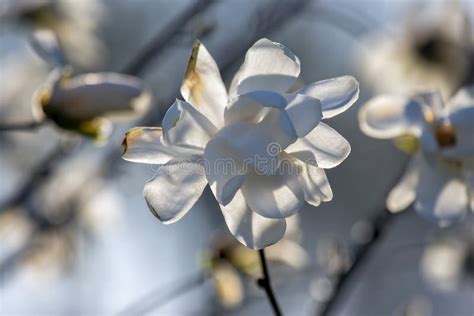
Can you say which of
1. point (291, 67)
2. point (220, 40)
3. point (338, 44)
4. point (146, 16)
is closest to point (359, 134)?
point (146, 16)

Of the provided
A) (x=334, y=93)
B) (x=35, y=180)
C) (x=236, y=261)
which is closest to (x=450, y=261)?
(x=236, y=261)

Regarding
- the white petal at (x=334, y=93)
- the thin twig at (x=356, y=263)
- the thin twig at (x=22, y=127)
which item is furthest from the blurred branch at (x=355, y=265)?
the thin twig at (x=22, y=127)

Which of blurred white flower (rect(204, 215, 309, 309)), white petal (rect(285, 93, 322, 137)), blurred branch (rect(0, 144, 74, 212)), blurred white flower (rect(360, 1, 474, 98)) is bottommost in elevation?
blurred white flower (rect(360, 1, 474, 98))

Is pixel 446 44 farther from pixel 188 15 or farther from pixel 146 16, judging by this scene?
pixel 146 16

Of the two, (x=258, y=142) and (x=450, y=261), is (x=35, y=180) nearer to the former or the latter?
(x=258, y=142)

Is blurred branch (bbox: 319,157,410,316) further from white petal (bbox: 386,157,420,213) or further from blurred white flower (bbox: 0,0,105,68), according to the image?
blurred white flower (bbox: 0,0,105,68)

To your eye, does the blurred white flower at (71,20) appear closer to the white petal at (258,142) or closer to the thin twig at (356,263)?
the thin twig at (356,263)

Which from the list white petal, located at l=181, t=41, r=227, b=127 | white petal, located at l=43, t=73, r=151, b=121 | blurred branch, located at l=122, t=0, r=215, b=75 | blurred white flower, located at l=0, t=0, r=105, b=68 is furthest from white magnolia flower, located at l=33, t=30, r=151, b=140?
blurred white flower, located at l=0, t=0, r=105, b=68
